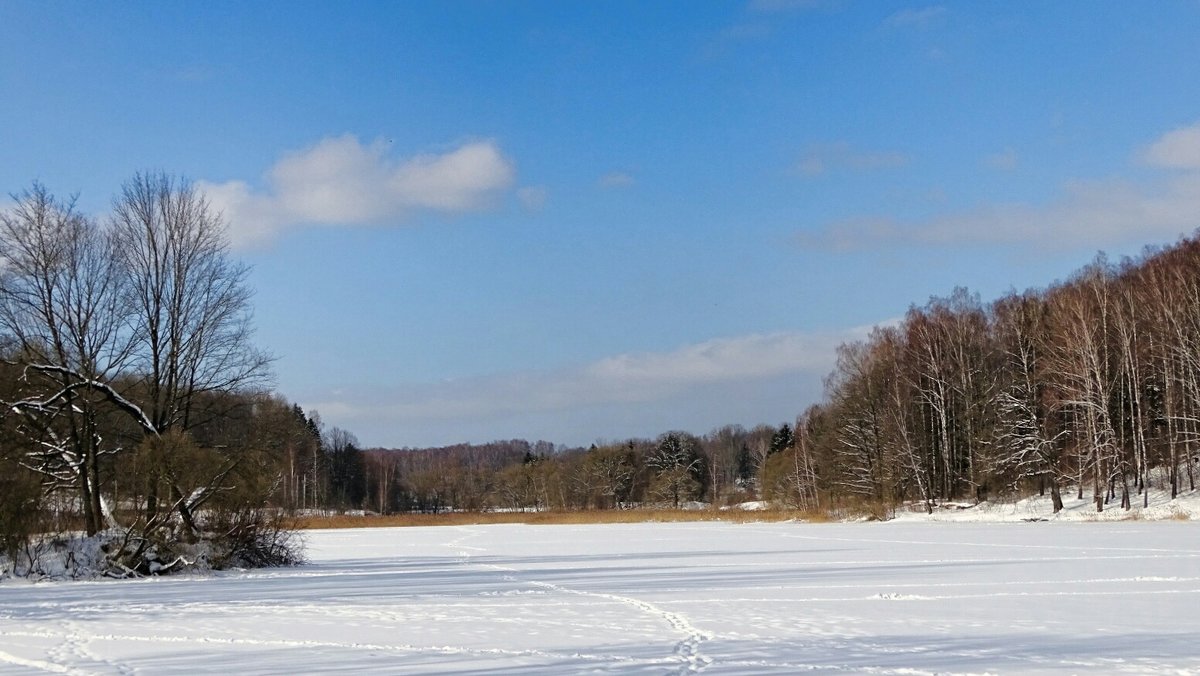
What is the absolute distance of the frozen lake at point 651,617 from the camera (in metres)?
9.55

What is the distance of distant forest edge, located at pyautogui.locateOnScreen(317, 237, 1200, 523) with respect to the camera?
41000 millimetres

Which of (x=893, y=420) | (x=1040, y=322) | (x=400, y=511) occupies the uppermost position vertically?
(x=1040, y=322)

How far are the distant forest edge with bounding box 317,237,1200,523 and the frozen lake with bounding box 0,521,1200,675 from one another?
60.5ft

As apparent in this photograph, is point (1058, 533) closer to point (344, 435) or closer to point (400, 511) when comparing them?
point (400, 511)

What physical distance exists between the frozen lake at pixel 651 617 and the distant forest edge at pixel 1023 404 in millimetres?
18431

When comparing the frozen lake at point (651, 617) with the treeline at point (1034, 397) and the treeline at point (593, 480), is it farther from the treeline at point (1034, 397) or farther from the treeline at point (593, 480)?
the treeline at point (593, 480)

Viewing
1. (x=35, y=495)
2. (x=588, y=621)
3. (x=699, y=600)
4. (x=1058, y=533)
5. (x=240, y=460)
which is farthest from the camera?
(x=1058, y=533)

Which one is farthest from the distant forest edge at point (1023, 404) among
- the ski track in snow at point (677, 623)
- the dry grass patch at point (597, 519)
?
the ski track in snow at point (677, 623)

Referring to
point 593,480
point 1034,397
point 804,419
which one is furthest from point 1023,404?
point 593,480

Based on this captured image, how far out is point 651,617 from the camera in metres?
13.0

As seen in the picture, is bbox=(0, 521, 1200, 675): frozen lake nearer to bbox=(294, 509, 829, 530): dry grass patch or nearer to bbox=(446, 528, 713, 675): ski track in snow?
bbox=(446, 528, 713, 675): ski track in snow

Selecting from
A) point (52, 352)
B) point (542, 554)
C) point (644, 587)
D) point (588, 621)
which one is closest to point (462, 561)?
point (542, 554)

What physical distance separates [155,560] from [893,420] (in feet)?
132

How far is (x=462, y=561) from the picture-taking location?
84.3 feet
